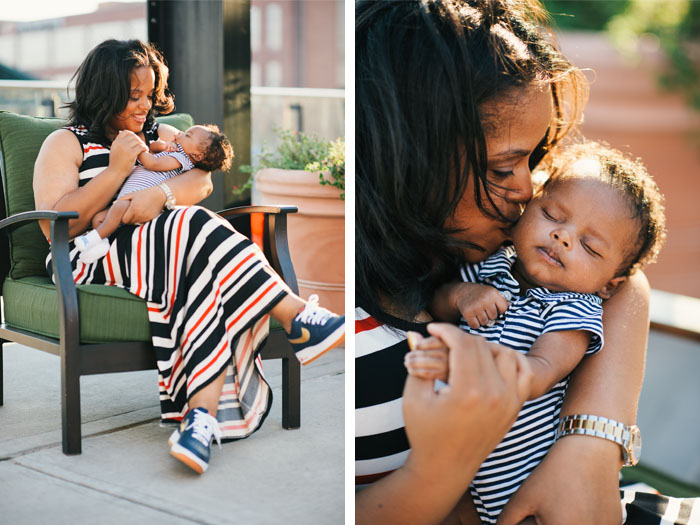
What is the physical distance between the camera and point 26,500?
139 cm

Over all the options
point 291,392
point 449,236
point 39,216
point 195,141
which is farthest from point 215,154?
point 449,236

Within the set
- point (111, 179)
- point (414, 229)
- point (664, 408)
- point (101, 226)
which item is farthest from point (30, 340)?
point (664, 408)

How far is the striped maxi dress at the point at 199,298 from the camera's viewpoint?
1.83m

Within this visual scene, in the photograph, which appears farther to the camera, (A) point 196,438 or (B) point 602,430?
(A) point 196,438

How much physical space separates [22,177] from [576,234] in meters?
Answer: 1.41

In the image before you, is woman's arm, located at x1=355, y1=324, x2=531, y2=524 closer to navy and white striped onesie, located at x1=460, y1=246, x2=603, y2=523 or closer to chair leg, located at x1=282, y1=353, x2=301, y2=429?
navy and white striped onesie, located at x1=460, y1=246, x2=603, y2=523

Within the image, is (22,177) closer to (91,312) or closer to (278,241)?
(91,312)

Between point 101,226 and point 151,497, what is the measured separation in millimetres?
680

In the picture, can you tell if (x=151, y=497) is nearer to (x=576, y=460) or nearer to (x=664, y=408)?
(x=576, y=460)

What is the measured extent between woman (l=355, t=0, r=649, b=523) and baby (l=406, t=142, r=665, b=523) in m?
0.03

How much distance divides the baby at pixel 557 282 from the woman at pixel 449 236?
3 centimetres

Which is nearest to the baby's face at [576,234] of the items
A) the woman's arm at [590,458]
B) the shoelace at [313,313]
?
the woman's arm at [590,458]

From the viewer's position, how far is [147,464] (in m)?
1.62

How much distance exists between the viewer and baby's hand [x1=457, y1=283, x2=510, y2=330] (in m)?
1.00
